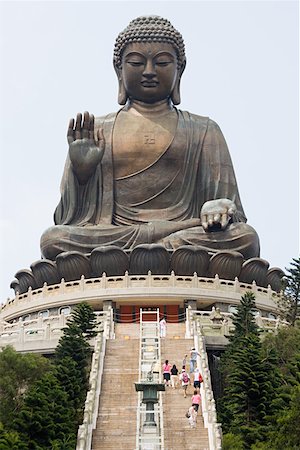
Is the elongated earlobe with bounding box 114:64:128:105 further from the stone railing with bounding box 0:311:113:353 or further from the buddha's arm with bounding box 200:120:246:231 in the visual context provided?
the stone railing with bounding box 0:311:113:353

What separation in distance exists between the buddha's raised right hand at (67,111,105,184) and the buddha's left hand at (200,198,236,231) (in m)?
3.44

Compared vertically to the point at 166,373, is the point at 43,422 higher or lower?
lower

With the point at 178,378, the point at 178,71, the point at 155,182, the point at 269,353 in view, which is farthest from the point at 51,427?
the point at 178,71

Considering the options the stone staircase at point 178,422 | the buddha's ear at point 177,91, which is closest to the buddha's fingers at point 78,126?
the buddha's ear at point 177,91

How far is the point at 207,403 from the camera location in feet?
48.3

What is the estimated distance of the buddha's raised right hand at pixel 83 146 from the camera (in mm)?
27266

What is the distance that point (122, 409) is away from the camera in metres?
15.0

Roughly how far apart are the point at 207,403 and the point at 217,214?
11.7m

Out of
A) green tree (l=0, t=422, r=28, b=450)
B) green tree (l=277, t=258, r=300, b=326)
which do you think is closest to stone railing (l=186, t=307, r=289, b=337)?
green tree (l=277, t=258, r=300, b=326)

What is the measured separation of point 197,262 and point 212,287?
3.26ft

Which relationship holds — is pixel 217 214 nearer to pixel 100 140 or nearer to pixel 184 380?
pixel 100 140

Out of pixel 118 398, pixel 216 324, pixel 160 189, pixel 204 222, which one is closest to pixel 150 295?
pixel 204 222

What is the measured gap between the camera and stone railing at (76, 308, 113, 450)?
1359 centimetres

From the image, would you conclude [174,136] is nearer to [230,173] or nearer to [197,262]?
[230,173]
